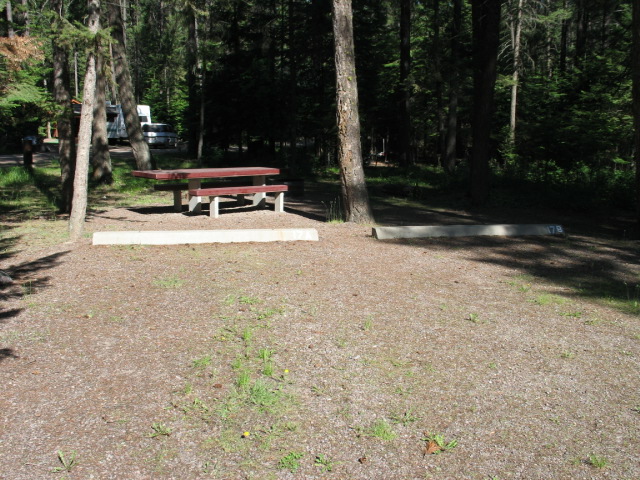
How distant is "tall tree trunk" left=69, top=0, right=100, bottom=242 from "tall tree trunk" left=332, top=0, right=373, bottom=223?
162 inches

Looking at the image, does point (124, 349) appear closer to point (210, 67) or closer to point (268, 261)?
point (268, 261)

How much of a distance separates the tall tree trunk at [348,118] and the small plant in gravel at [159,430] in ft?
25.0

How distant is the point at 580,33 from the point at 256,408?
28876 mm

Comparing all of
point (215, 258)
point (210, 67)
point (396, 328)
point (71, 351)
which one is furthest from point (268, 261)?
point (210, 67)

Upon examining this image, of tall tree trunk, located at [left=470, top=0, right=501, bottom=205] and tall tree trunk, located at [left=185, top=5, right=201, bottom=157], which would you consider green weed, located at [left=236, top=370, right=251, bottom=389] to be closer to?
tall tree trunk, located at [left=470, top=0, right=501, bottom=205]

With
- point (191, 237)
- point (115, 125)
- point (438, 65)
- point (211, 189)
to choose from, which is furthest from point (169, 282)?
point (115, 125)

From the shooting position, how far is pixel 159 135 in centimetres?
3603

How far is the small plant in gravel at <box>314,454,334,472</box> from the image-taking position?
11.0ft

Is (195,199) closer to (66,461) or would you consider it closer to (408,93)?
(66,461)

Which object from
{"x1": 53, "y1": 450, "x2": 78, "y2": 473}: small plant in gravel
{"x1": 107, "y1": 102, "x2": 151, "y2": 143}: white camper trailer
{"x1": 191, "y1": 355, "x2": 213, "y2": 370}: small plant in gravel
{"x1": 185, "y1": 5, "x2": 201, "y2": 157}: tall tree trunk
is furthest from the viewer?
{"x1": 107, "y1": 102, "x2": 151, "y2": 143}: white camper trailer

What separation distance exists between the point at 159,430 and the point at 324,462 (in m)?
1.06

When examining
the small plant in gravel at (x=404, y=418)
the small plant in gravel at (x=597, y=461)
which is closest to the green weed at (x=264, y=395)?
the small plant in gravel at (x=404, y=418)

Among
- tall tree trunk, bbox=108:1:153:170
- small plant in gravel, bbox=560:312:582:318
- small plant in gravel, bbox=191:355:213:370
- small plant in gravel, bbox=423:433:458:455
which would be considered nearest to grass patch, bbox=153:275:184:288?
small plant in gravel, bbox=191:355:213:370

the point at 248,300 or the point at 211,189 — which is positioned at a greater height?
the point at 211,189
